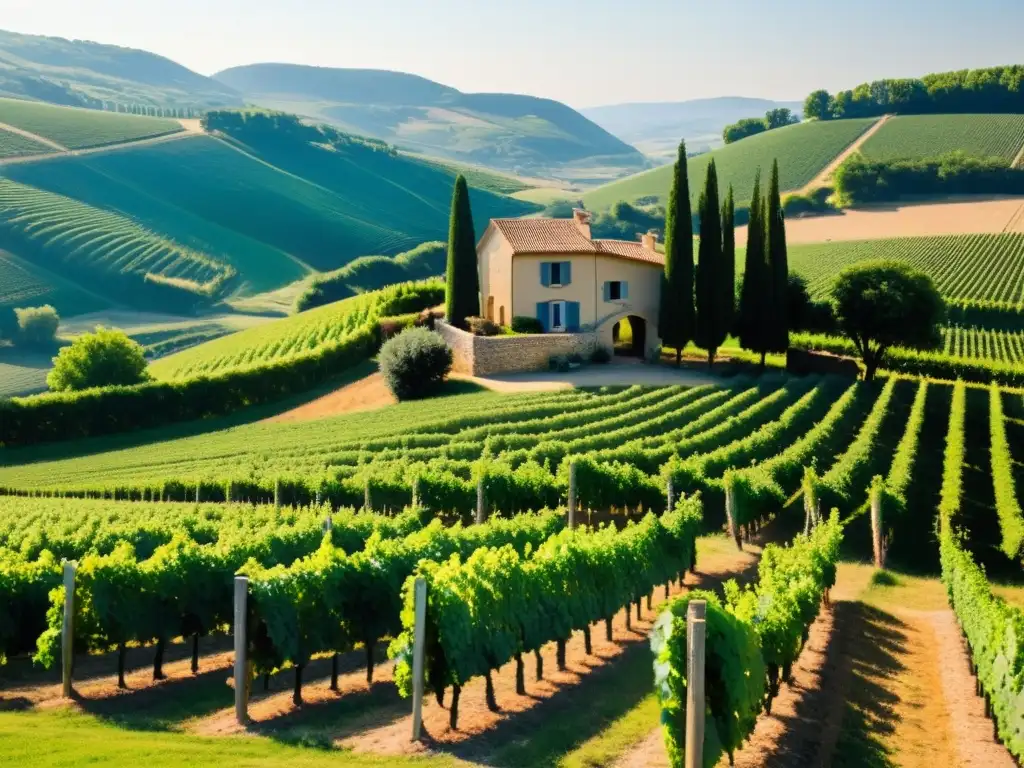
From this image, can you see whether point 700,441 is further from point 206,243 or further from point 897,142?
point 897,142

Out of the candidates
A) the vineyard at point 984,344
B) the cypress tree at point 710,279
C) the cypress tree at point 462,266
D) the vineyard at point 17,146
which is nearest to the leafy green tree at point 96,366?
the cypress tree at point 462,266

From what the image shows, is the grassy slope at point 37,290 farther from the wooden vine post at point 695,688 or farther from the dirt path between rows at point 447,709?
the wooden vine post at point 695,688

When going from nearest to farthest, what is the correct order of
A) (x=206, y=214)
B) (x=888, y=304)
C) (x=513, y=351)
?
1. (x=513, y=351)
2. (x=888, y=304)
3. (x=206, y=214)

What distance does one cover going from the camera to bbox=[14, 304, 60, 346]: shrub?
335ft

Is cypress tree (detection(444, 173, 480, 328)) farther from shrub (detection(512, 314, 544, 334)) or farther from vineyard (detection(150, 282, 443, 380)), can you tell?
vineyard (detection(150, 282, 443, 380))

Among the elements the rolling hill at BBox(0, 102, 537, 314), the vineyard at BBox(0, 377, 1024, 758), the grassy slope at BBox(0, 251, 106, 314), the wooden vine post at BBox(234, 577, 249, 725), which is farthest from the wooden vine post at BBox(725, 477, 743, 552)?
Result: the rolling hill at BBox(0, 102, 537, 314)

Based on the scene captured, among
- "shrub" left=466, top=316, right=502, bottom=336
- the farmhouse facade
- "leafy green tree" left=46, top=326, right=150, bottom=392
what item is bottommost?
"leafy green tree" left=46, top=326, right=150, bottom=392

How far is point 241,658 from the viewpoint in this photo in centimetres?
1345

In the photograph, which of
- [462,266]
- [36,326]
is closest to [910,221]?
[462,266]

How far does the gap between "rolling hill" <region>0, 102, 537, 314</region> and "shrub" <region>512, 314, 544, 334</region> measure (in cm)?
7400

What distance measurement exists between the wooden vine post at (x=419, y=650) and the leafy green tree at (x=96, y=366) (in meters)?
48.5

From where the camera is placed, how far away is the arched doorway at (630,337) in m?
54.6

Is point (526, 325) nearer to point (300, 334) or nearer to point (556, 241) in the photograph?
point (556, 241)

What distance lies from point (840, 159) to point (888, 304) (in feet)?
348
